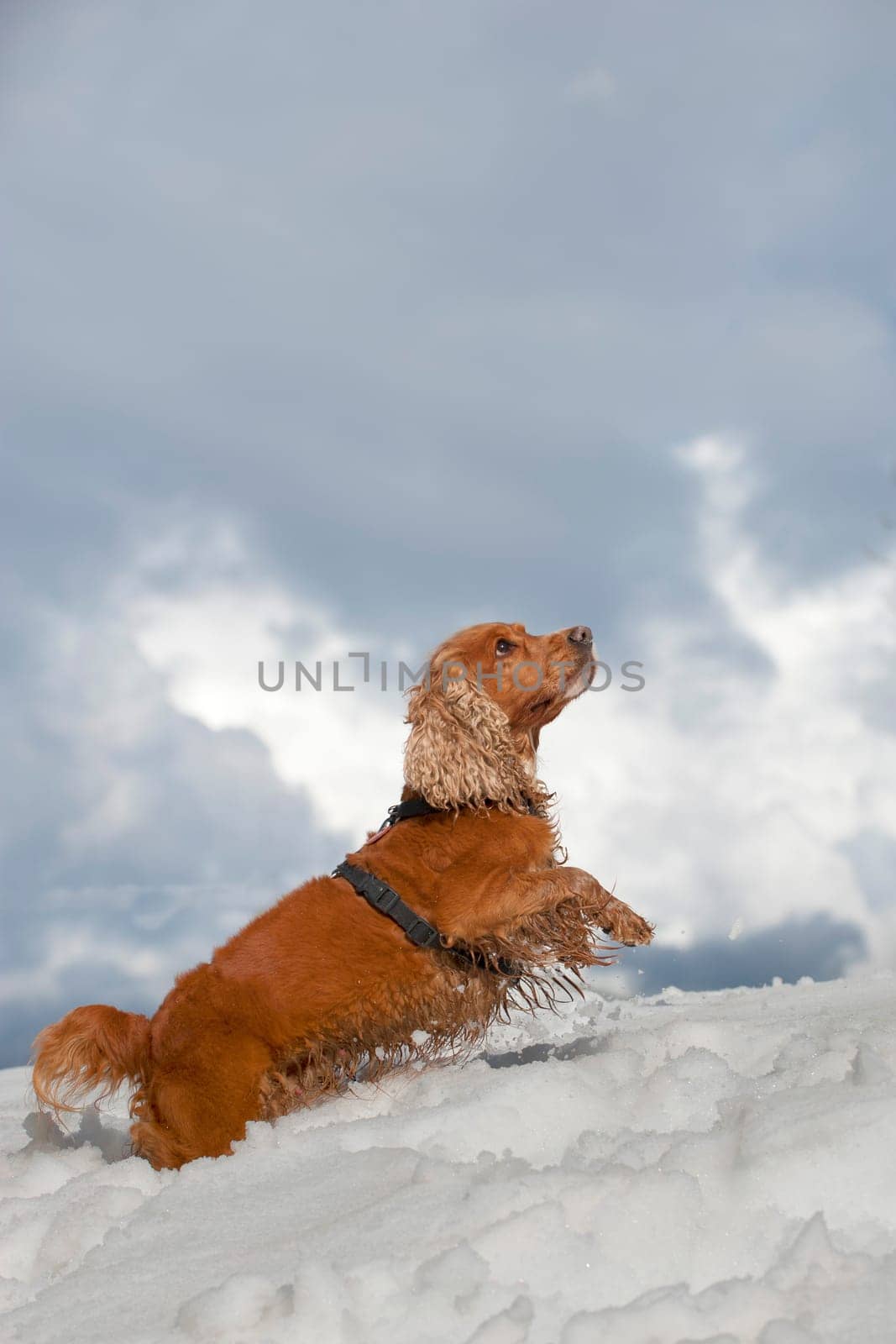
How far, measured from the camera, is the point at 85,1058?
159 inches

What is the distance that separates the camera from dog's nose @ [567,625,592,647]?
4.99m

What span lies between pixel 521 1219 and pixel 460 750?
246cm

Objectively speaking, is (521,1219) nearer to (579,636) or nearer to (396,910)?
(396,910)

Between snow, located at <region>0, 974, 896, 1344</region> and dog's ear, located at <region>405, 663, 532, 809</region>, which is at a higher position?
dog's ear, located at <region>405, 663, 532, 809</region>

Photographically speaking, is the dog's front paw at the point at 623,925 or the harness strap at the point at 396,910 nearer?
the harness strap at the point at 396,910

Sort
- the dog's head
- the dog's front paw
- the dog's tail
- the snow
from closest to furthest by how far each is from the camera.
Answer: the snow
the dog's tail
the dog's front paw
the dog's head

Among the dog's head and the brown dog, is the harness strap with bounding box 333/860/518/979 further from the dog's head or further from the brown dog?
the dog's head

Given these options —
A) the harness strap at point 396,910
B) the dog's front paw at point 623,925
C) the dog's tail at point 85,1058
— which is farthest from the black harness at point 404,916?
the dog's tail at point 85,1058

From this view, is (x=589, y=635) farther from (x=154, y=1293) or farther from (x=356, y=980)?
(x=154, y=1293)

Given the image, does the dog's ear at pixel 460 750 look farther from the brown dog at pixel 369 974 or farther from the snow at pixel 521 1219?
the snow at pixel 521 1219

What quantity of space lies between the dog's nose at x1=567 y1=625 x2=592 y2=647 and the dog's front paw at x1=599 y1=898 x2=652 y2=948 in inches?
49.9

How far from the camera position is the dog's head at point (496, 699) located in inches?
183

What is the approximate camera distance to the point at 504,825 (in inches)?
176

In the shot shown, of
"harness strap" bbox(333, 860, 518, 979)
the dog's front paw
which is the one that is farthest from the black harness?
the dog's front paw
